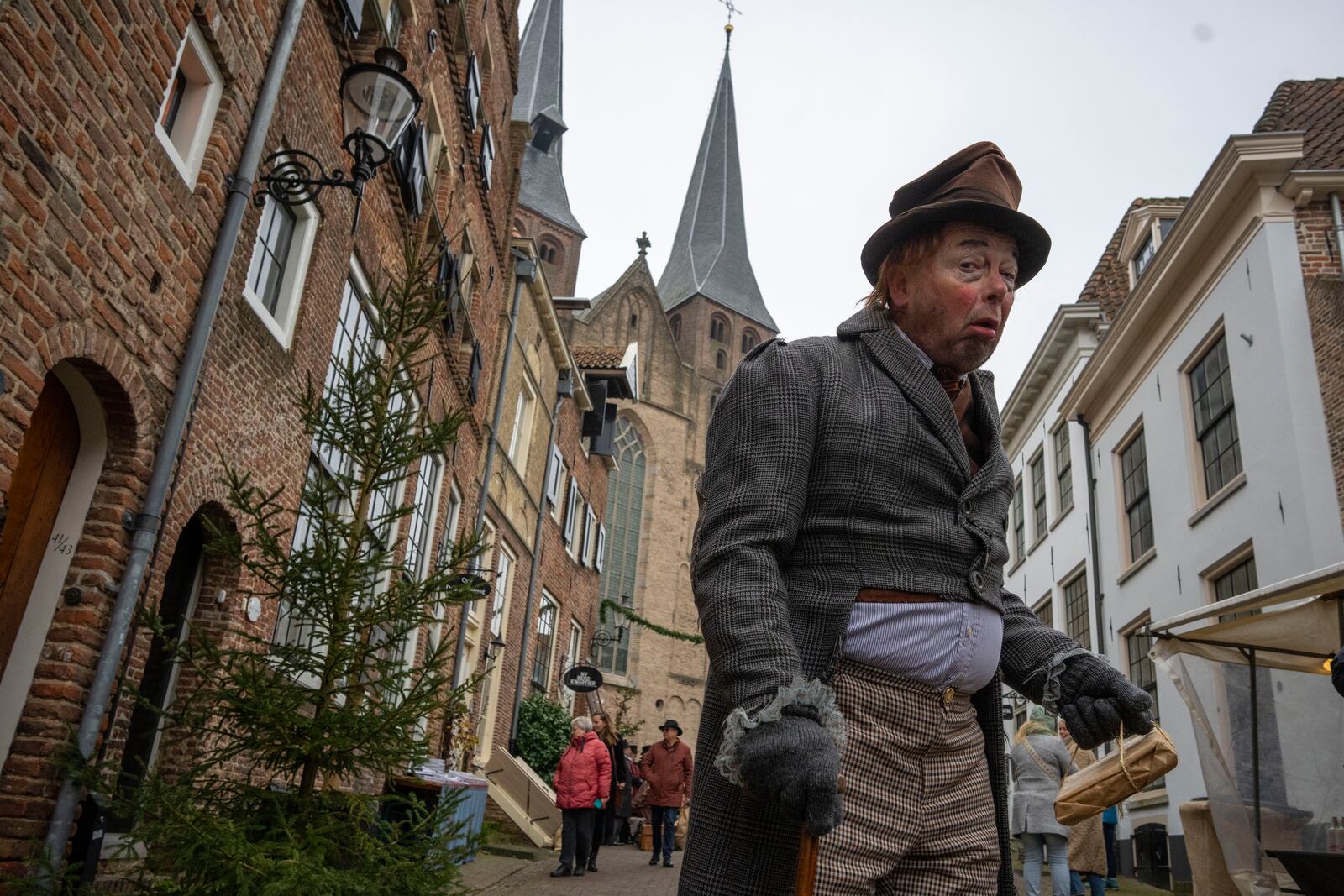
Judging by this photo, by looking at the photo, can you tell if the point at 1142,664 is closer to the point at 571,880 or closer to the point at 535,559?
the point at 571,880

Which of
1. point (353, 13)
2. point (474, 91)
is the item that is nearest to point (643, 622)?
point (474, 91)

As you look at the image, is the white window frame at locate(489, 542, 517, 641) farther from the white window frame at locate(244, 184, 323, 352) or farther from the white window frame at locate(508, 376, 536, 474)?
the white window frame at locate(244, 184, 323, 352)

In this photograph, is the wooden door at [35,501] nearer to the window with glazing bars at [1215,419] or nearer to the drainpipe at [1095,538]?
the window with glazing bars at [1215,419]

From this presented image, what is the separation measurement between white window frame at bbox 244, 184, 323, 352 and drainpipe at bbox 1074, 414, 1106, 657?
551 inches

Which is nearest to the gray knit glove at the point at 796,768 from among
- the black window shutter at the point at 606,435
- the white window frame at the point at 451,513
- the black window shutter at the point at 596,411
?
the white window frame at the point at 451,513

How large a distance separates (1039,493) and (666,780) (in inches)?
508

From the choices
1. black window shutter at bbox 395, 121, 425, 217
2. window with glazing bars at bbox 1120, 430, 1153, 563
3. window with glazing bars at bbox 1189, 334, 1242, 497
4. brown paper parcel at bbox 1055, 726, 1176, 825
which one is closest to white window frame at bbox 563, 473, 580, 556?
window with glazing bars at bbox 1120, 430, 1153, 563

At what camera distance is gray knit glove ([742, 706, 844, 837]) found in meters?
1.54

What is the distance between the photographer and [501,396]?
16.9 m

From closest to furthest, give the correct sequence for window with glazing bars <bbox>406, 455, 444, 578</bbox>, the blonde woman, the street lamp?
the street lamp → the blonde woman → window with glazing bars <bbox>406, 455, 444, 578</bbox>

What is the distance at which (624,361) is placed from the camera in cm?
2653

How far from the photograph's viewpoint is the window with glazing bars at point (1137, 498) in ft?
52.5

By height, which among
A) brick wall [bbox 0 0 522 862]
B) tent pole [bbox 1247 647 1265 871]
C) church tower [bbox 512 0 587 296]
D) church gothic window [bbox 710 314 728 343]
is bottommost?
tent pole [bbox 1247 647 1265 871]

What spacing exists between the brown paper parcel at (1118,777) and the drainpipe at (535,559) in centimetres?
1448
